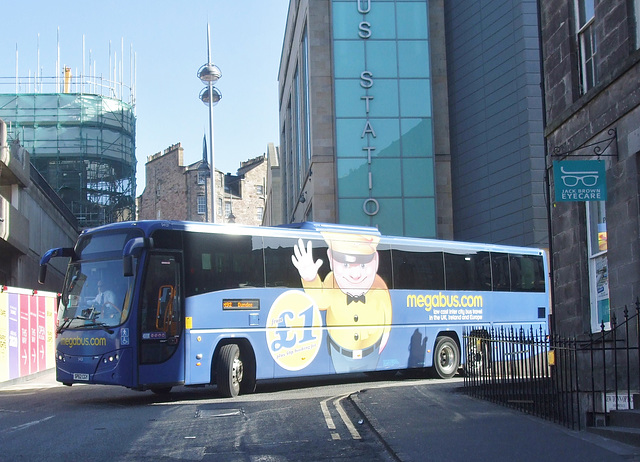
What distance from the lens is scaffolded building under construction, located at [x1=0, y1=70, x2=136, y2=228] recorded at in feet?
180

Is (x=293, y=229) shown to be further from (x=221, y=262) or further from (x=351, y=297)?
(x=221, y=262)

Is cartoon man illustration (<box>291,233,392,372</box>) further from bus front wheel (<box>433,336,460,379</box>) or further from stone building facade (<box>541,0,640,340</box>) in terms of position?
stone building facade (<box>541,0,640,340</box>)

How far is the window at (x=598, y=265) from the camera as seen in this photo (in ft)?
46.1

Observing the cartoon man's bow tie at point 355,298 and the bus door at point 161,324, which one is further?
the cartoon man's bow tie at point 355,298

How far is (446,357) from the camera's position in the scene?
21375 millimetres

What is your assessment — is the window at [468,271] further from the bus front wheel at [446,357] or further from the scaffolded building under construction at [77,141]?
the scaffolded building under construction at [77,141]

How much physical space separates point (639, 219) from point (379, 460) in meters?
5.99

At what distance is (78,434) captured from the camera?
35.6 feet

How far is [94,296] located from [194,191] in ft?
231

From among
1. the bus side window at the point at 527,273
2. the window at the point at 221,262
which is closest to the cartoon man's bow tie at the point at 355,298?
the window at the point at 221,262

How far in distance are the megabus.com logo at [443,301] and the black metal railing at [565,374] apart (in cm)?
376

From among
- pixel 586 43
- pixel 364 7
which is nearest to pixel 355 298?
pixel 586 43

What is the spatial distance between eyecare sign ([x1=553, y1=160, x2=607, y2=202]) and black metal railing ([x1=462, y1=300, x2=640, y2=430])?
6.32ft

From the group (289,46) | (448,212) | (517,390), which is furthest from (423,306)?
(289,46)
